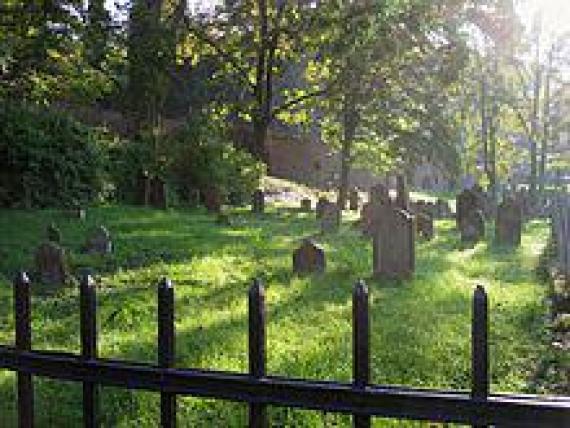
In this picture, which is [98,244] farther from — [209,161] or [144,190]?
[209,161]

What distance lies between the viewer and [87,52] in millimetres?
24422

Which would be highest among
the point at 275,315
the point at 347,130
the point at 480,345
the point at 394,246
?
the point at 347,130

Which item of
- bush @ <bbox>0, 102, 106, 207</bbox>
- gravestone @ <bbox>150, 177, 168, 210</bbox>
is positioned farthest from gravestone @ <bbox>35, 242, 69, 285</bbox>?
gravestone @ <bbox>150, 177, 168, 210</bbox>

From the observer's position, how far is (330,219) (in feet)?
68.5

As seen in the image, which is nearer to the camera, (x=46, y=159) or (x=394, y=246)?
(x=394, y=246)

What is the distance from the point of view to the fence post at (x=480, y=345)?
3.35 meters

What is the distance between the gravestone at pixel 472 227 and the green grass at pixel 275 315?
2012 mm

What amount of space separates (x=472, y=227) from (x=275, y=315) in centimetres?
1134

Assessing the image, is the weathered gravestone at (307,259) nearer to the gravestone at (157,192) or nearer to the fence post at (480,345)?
the fence post at (480,345)

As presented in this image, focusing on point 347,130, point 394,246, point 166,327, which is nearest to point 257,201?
point 347,130

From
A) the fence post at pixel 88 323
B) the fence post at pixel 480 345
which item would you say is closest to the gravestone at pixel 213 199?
the fence post at pixel 88 323

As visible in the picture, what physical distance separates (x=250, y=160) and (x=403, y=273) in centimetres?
1562

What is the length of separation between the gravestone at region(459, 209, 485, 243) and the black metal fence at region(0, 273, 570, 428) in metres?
15.6

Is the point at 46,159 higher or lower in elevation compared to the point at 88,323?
higher
